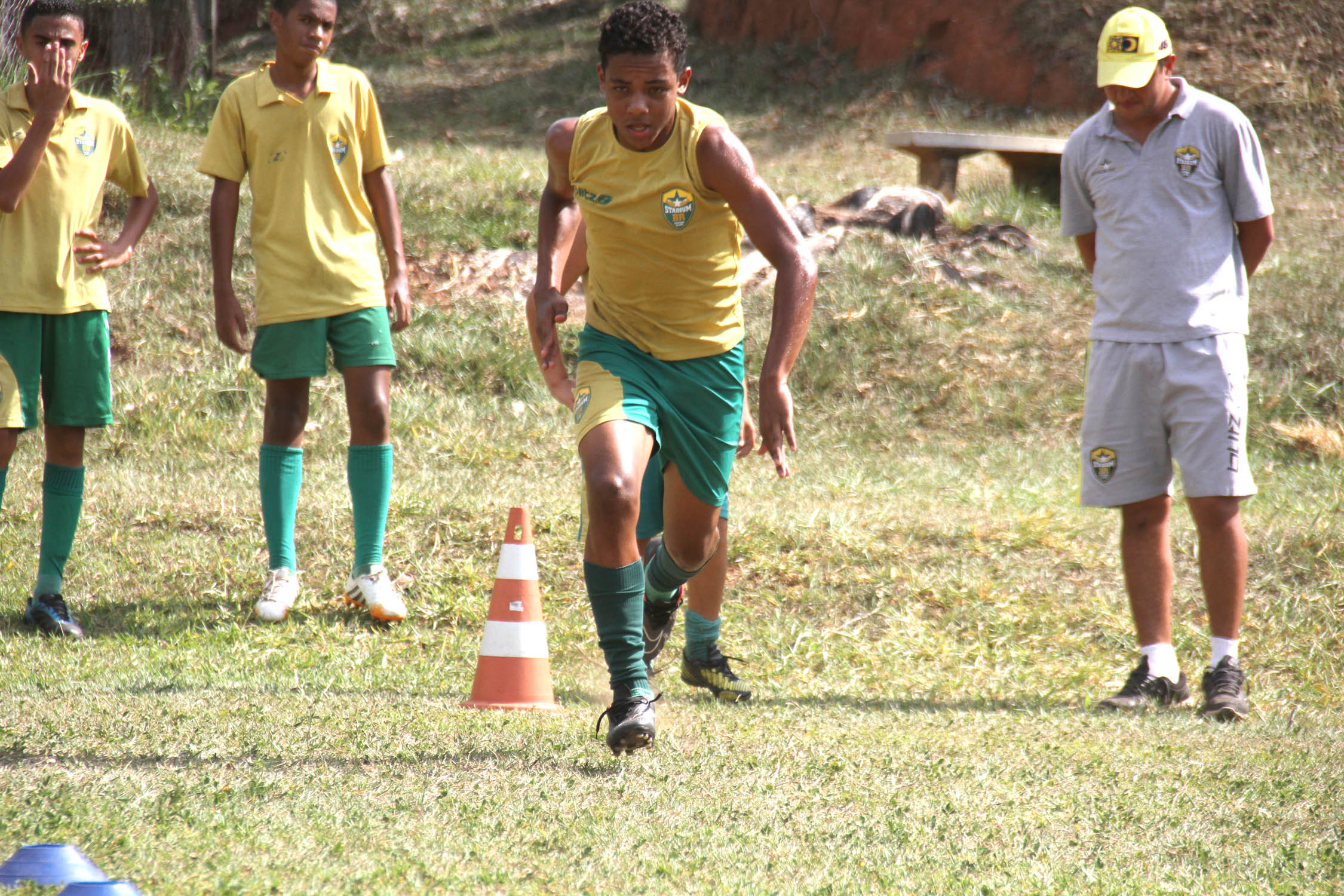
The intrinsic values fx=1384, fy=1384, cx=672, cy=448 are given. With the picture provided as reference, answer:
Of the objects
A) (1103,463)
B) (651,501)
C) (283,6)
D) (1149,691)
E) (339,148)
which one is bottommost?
(1149,691)

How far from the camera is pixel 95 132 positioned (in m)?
5.34

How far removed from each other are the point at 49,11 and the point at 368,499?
2.14m

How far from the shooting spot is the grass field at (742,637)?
294cm

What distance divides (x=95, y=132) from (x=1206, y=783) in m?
4.52

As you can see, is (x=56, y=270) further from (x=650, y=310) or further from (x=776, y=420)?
(x=776, y=420)

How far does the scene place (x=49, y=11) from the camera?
16.6 ft

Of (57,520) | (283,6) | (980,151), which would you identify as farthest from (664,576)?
(980,151)

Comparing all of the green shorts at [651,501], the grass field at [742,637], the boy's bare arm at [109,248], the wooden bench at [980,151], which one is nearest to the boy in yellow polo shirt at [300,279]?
the boy's bare arm at [109,248]

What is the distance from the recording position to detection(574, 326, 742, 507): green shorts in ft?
13.1

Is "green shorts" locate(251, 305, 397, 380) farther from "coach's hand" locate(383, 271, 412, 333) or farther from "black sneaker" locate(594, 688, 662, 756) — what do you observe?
"black sneaker" locate(594, 688, 662, 756)

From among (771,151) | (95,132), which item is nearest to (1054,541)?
(95,132)

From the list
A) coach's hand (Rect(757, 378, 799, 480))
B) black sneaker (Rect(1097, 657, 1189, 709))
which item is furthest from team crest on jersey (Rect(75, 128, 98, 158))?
black sneaker (Rect(1097, 657, 1189, 709))

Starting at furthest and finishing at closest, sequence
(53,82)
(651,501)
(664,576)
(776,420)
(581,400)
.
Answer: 1. (53,82)
2. (651,501)
3. (664,576)
4. (581,400)
5. (776,420)

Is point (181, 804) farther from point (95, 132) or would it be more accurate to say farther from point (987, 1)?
point (987, 1)
